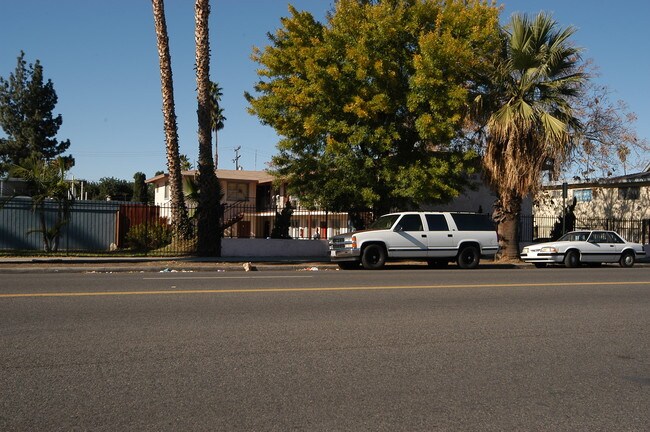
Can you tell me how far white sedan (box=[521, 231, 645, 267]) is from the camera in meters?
23.4

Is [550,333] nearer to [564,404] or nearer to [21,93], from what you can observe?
[564,404]

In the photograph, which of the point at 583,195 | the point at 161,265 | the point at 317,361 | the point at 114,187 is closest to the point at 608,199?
the point at 583,195

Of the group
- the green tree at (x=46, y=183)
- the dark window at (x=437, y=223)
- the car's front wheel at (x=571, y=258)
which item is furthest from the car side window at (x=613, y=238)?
the green tree at (x=46, y=183)

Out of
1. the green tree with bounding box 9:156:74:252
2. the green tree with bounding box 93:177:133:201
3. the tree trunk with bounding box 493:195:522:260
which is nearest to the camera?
the green tree with bounding box 9:156:74:252

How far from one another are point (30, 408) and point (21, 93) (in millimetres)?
A: 54758

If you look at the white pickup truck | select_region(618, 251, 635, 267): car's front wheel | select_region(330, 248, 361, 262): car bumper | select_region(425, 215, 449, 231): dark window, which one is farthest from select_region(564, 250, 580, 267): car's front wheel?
select_region(330, 248, 361, 262): car bumper

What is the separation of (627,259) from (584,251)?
2.22 metres

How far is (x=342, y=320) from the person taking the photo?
928 cm

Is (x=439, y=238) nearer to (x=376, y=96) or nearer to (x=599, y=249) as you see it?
(x=376, y=96)

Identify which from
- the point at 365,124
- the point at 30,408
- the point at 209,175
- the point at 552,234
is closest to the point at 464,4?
the point at 365,124

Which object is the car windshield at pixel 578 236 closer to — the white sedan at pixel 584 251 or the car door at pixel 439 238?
the white sedan at pixel 584 251

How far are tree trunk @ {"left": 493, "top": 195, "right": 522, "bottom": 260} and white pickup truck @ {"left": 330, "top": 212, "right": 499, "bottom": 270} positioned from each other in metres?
3.51

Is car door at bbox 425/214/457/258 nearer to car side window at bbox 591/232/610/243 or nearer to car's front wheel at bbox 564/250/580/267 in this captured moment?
car's front wheel at bbox 564/250/580/267

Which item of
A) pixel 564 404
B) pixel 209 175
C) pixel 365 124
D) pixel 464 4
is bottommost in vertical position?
pixel 564 404
